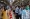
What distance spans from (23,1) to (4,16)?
0.77 feet

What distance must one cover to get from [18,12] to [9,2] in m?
0.13

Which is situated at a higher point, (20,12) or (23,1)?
(23,1)

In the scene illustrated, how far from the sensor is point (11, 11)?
0.62 meters

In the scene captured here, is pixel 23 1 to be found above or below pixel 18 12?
above

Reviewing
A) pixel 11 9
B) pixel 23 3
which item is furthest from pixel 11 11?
pixel 23 3

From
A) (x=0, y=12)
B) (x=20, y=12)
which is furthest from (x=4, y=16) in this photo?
(x=20, y=12)

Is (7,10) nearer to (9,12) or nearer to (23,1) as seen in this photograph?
(9,12)

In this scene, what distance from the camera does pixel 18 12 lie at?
2.03 ft

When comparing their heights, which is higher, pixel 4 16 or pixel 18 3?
pixel 18 3

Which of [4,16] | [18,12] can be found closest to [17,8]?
[18,12]

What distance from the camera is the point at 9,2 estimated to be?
2.04 feet

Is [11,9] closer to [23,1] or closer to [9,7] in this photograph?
[9,7]

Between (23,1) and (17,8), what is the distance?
0.09 m

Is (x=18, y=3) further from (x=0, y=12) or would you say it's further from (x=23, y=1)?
(x=0, y=12)
